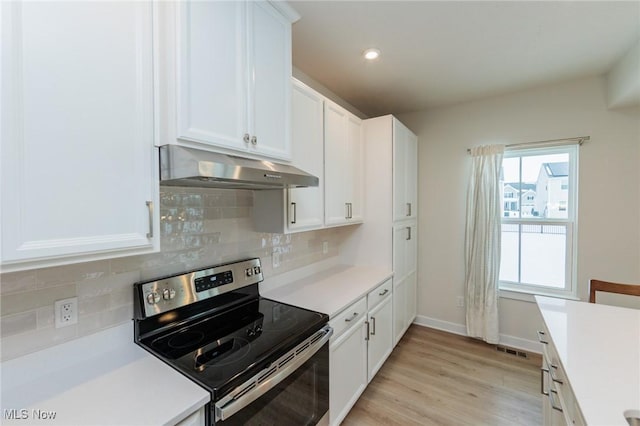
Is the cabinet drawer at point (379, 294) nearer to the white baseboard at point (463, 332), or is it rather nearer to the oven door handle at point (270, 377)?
the oven door handle at point (270, 377)

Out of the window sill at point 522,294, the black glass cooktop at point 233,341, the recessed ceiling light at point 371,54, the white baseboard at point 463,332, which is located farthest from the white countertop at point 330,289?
the recessed ceiling light at point 371,54

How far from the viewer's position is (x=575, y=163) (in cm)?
262

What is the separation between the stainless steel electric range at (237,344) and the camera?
1047 mm

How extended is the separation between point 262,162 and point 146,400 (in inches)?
41.2

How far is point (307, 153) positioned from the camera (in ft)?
6.20

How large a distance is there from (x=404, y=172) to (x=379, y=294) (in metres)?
1.33

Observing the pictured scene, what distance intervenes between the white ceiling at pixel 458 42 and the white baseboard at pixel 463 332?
2.58 m

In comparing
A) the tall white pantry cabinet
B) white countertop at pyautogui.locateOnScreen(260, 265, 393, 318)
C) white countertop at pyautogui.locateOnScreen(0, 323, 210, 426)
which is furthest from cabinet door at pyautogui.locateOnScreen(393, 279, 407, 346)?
white countertop at pyautogui.locateOnScreen(0, 323, 210, 426)

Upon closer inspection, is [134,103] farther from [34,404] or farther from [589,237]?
[589,237]

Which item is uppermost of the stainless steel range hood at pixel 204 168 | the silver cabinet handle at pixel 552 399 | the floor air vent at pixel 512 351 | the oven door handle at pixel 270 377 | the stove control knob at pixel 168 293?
the stainless steel range hood at pixel 204 168

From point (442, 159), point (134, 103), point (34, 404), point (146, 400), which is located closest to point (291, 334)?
point (146, 400)

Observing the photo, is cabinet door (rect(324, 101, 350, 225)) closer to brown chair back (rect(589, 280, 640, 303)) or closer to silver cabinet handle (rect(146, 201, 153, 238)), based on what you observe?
silver cabinet handle (rect(146, 201, 153, 238))

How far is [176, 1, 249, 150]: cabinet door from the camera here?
1.07 meters

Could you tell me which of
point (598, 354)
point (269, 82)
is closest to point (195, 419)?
point (269, 82)
